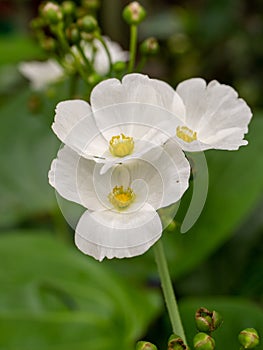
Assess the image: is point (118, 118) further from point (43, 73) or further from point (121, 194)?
point (43, 73)

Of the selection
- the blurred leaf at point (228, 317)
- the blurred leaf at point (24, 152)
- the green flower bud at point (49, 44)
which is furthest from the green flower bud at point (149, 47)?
the blurred leaf at point (24, 152)

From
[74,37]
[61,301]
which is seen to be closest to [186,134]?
A: [74,37]

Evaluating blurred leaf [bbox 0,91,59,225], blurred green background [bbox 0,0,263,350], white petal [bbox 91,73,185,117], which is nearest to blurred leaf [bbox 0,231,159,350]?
blurred green background [bbox 0,0,263,350]

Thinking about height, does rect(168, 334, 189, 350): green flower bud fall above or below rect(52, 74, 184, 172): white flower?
below

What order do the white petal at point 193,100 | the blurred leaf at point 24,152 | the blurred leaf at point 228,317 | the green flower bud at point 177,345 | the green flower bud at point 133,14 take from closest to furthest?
1. the green flower bud at point 177,345
2. the white petal at point 193,100
3. the green flower bud at point 133,14
4. the blurred leaf at point 228,317
5. the blurred leaf at point 24,152

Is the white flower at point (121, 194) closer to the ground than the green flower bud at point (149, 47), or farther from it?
closer to the ground

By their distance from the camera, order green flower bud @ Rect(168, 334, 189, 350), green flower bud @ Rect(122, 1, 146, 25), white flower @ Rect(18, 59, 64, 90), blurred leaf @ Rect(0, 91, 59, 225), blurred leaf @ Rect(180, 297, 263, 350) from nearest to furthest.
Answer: green flower bud @ Rect(168, 334, 189, 350)
green flower bud @ Rect(122, 1, 146, 25)
blurred leaf @ Rect(180, 297, 263, 350)
white flower @ Rect(18, 59, 64, 90)
blurred leaf @ Rect(0, 91, 59, 225)

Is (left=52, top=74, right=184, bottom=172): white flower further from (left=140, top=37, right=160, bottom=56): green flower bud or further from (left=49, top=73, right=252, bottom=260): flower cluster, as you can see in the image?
(left=140, top=37, right=160, bottom=56): green flower bud

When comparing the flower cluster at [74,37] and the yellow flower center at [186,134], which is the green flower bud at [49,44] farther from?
the yellow flower center at [186,134]
